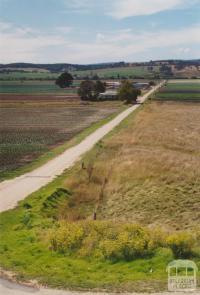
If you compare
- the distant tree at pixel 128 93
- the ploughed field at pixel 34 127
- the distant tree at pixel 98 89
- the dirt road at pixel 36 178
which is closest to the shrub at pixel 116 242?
the dirt road at pixel 36 178

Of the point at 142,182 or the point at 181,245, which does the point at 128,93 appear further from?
the point at 181,245

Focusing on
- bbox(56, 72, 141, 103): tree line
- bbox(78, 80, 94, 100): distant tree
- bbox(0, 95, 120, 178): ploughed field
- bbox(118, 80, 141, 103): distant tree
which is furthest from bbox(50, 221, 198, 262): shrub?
bbox(78, 80, 94, 100): distant tree

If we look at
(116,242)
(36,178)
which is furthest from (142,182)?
(116,242)

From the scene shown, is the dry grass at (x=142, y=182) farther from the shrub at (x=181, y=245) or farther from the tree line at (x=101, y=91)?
the tree line at (x=101, y=91)

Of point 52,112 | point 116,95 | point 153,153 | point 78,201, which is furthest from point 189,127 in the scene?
point 116,95

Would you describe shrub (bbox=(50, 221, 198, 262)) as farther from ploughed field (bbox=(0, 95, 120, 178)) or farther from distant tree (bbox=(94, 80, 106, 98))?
distant tree (bbox=(94, 80, 106, 98))

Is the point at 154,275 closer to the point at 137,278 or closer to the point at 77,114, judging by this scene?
the point at 137,278

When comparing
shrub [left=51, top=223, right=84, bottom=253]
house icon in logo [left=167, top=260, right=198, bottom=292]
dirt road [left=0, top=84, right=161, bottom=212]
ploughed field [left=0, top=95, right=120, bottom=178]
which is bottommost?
ploughed field [left=0, top=95, right=120, bottom=178]
